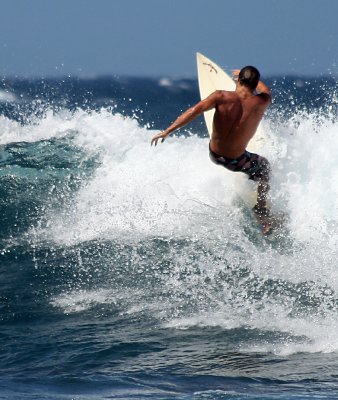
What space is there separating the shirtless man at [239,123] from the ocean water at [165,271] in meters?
→ 0.38

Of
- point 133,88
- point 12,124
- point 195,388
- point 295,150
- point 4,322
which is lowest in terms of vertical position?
point 195,388

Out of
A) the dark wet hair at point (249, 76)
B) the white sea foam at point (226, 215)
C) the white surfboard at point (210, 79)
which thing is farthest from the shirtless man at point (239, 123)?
the white surfboard at point (210, 79)

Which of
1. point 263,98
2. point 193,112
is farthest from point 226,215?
point 193,112

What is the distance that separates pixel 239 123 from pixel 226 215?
4.11 ft

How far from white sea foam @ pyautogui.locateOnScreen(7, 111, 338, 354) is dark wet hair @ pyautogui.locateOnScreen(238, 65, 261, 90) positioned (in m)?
1.41

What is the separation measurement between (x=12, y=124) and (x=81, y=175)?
13.1 feet

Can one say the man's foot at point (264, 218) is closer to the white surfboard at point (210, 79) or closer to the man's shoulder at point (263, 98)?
the man's shoulder at point (263, 98)

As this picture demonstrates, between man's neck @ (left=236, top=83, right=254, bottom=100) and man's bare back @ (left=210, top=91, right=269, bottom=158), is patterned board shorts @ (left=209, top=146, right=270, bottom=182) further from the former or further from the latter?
man's neck @ (left=236, top=83, right=254, bottom=100)

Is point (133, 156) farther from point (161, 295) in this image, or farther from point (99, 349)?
point (99, 349)

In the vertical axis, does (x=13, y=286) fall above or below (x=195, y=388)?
above

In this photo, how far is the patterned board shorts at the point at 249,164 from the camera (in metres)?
8.22

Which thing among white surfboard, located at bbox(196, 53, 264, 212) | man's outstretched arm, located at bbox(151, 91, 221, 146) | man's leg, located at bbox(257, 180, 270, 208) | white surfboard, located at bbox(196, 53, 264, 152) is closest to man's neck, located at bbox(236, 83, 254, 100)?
man's outstretched arm, located at bbox(151, 91, 221, 146)

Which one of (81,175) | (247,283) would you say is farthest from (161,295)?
(81,175)

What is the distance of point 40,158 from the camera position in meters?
11.7
